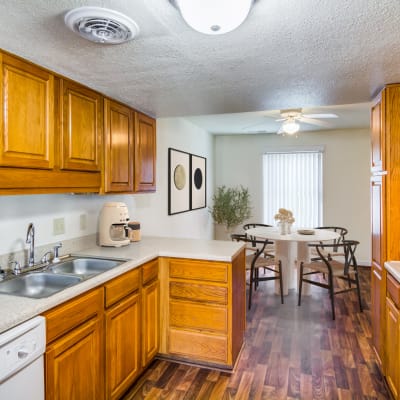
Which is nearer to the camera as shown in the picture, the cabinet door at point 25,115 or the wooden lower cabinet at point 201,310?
the cabinet door at point 25,115

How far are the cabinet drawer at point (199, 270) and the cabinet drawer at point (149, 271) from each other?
118 mm

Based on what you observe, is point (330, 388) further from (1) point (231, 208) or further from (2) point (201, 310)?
(1) point (231, 208)

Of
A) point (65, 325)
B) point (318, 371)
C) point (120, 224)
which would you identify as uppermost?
point (120, 224)

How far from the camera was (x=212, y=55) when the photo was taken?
178 centimetres

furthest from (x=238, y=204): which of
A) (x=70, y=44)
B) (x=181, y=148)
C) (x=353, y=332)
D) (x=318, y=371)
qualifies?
(x=70, y=44)

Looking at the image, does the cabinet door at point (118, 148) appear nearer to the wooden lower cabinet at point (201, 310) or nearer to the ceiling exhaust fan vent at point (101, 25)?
the wooden lower cabinet at point (201, 310)

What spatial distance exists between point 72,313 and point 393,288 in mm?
1943

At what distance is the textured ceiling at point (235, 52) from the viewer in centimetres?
135

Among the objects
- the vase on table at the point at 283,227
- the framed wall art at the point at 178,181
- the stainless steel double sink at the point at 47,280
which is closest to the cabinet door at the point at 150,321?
the stainless steel double sink at the point at 47,280

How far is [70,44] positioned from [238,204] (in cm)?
459

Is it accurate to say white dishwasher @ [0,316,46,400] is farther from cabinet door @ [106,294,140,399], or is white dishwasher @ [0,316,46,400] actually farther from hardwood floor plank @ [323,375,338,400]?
hardwood floor plank @ [323,375,338,400]

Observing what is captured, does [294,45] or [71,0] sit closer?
[71,0]

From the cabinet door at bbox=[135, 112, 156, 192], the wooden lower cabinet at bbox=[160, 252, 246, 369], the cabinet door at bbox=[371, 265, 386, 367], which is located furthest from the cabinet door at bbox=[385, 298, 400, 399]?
the cabinet door at bbox=[135, 112, 156, 192]

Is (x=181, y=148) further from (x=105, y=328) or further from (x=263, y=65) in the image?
(x=105, y=328)
